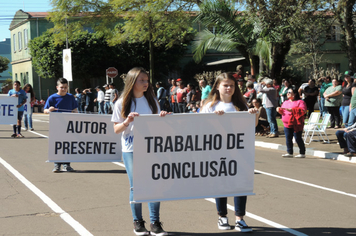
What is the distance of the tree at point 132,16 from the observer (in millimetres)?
21234

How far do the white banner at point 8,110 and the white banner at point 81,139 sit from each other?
24.0 feet

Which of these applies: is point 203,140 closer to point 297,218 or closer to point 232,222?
point 232,222

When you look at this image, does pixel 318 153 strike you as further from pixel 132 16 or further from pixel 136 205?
pixel 132 16

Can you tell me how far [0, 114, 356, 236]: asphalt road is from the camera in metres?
5.32

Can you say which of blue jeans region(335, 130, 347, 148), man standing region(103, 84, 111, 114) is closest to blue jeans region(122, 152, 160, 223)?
blue jeans region(335, 130, 347, 148)

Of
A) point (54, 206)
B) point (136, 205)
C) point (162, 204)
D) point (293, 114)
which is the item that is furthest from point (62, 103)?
point (293, 114)

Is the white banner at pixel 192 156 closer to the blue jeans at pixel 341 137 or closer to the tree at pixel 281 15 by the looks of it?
the blue jeans at pixel 341 137

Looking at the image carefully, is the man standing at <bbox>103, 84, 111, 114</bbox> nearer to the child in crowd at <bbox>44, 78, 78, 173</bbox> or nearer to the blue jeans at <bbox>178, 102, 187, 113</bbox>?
the blue jeans at <bbox>178, 102, 187, 113</bbox>

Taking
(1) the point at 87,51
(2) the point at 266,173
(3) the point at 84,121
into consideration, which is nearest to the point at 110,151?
(3) the point at 84,121

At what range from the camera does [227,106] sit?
17.2ft

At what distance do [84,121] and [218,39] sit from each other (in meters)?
16.3

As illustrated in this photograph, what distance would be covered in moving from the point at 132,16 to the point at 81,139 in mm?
14372

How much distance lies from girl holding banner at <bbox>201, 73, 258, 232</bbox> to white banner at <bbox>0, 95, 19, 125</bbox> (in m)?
11.9

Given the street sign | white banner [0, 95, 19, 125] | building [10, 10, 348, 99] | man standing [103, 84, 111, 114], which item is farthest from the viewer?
building [10, 10, 348, 99]
